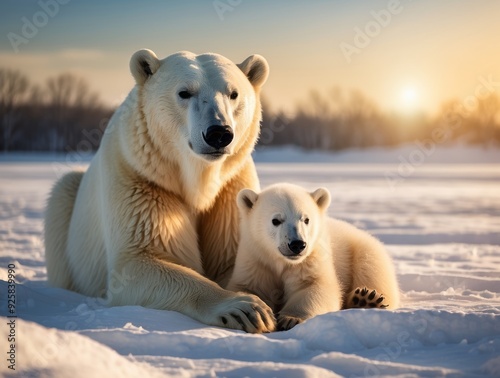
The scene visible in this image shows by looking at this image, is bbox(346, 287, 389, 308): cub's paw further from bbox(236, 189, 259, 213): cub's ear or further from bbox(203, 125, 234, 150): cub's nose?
bbox(203, 125, 234, 150): cub's nose

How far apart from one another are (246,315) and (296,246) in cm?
50

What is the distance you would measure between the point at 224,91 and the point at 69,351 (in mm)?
1727

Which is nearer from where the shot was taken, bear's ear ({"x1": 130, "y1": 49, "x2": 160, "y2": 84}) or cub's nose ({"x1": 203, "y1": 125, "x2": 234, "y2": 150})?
cub's nose ({"x1": 203, "y1": 125, "x2": 234, "y2": 150})

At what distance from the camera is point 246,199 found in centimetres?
347

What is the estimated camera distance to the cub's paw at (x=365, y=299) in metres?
3.25

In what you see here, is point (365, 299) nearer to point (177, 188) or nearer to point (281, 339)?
point (281, 339)

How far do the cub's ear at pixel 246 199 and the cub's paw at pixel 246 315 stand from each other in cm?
71

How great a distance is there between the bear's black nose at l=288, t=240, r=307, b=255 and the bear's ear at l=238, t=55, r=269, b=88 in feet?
3.66

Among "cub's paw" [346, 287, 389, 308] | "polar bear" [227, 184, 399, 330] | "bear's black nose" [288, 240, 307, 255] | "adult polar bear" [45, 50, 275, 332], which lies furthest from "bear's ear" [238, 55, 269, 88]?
"cub's paw" [346, 287, 389, 308]

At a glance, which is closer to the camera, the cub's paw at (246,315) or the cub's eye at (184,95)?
the cub's paw at (246,315)

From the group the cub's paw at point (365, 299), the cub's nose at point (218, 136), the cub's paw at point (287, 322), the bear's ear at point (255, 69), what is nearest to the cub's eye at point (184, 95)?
the cub's nose at point (218, 136)

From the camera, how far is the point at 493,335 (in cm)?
249

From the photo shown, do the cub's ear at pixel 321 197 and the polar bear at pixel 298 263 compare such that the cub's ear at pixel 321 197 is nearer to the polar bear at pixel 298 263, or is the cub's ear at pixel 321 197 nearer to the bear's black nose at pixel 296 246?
the polar bear at pixel 298 263

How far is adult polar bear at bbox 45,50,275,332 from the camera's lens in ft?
9.95
